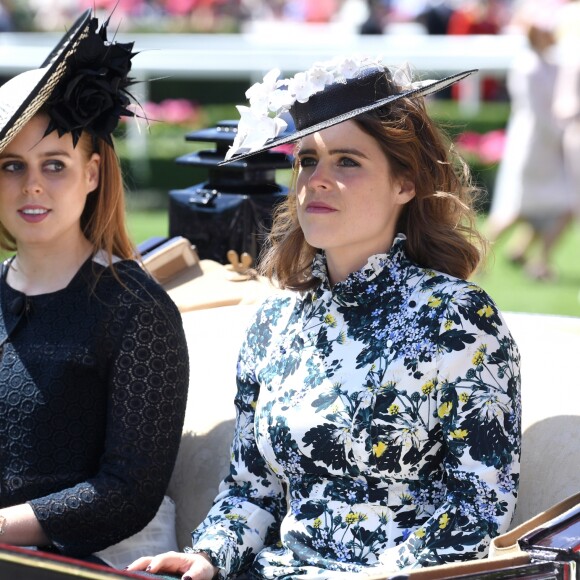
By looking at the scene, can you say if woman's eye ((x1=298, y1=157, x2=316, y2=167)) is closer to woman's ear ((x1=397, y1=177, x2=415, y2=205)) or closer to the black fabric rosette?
woman's ear ((x1=397, y1=177, x2=415, y2=205))

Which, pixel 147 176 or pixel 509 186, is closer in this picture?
pixel 509 186

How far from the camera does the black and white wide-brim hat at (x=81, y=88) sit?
110 inches

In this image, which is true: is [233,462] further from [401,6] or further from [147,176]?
[401,6]

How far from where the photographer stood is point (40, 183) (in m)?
2.90

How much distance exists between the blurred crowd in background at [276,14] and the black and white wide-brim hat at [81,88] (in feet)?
35.1

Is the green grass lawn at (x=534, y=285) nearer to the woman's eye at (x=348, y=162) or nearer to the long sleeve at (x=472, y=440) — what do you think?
the woman's eye at (x=348, y=162)

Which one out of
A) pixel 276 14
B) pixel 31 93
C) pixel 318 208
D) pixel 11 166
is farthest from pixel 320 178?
pixel 276 14

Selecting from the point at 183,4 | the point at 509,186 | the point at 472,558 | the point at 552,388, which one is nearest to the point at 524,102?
the point at 509,186

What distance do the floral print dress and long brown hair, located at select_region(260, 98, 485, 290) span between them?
0.07 m

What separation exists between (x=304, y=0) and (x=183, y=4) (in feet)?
6.59

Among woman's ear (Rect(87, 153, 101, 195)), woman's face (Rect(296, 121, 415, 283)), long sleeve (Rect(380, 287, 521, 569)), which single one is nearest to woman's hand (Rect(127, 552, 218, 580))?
long sleeve (Rect(380, 287, 521, 569))

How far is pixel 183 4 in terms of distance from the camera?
16906 mm

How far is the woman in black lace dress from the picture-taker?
2773mm

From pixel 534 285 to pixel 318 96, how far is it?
641cm
